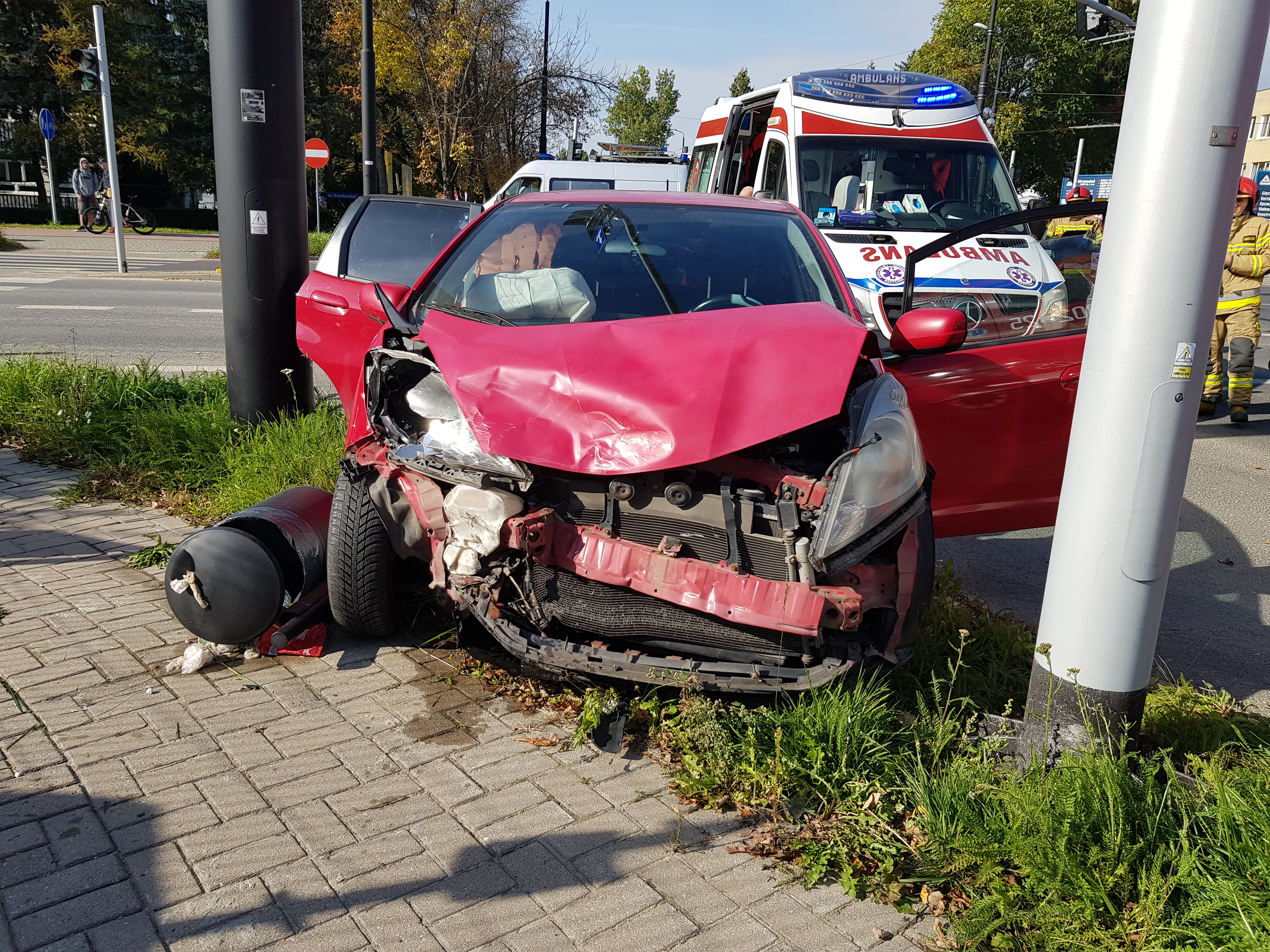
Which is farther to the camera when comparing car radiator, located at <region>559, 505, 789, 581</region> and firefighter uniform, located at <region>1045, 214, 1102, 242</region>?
firefighter uniform, located at <region>1045, 214, 1102, 242</region>

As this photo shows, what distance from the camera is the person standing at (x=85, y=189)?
2730 centimetres

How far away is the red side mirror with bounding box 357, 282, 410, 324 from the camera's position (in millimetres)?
4277

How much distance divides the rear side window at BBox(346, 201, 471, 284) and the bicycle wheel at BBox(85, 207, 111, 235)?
2603 centimetres

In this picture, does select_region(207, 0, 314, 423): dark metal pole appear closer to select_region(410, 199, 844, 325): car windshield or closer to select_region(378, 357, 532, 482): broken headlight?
select_region(410, 199, 844, 325): car windshield

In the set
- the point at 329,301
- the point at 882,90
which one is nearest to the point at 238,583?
the point at 329,301

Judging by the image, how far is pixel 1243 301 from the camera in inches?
353

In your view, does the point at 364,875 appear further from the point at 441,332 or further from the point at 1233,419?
the point at 1233,419

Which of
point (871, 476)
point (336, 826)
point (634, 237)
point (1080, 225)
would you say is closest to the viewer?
point (336, 826)

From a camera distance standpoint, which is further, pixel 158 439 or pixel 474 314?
pixel 158 439

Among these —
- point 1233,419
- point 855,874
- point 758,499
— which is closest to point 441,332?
point 758,499

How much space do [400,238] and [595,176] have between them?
9139mm

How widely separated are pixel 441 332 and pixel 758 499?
4.56ft

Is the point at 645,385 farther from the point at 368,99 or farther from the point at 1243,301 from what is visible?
the point at 368,99

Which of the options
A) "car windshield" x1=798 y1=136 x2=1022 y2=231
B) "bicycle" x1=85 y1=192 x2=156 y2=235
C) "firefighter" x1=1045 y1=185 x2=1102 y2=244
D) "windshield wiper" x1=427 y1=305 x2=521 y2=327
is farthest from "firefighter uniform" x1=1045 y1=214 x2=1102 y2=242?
"bicycle" x1=85 y1=192 x2=156 y2=235
